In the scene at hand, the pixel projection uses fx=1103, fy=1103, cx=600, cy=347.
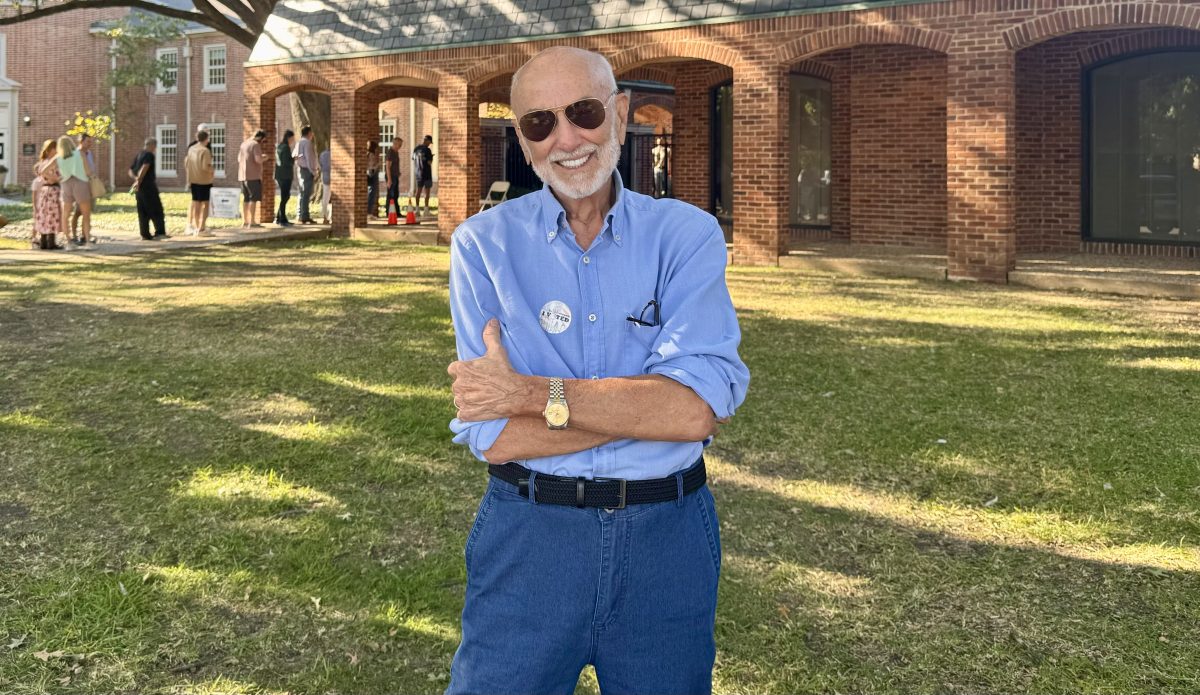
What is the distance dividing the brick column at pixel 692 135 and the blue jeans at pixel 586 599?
64.4ft

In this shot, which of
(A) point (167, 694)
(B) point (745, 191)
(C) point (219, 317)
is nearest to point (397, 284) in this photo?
(C) point (219, 317)

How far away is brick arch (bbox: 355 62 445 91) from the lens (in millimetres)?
20484

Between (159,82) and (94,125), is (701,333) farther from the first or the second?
(159,82)

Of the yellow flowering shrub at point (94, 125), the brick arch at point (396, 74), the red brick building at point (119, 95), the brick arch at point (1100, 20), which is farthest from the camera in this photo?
the red brick building at point (119, 95)

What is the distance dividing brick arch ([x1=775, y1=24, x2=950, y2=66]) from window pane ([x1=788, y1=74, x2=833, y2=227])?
3970 millimetres

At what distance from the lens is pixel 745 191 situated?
677 inches

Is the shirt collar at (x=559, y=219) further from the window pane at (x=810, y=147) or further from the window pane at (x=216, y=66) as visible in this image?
the window pane at (x=216, y=66)

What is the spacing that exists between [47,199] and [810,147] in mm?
13303

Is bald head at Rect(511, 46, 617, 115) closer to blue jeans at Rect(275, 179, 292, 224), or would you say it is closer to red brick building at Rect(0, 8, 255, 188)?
blue jeans at Rect(275, 179, 292, 224)

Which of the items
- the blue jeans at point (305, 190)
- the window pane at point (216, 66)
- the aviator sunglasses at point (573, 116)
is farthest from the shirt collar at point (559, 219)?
the window pane at point (216, 66)

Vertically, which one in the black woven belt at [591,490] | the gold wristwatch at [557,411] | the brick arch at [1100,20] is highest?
the brick arch at [1100,20]

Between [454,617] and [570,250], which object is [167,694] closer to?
[454,617]

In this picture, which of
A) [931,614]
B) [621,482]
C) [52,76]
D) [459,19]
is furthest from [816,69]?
[52,76]

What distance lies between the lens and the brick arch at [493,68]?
1919 cm
